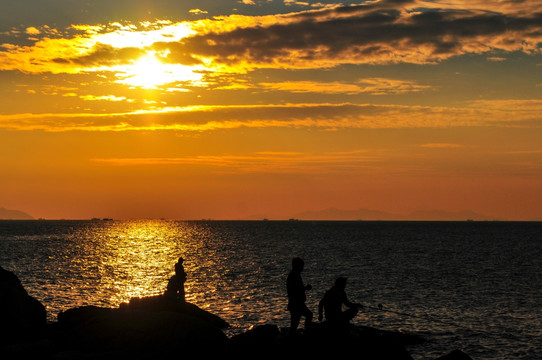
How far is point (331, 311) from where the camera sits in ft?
60.8

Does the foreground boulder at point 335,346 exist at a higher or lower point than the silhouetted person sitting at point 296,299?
lower

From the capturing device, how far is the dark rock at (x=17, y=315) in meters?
23.2

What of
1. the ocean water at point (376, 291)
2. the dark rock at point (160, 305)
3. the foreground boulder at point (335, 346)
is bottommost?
the ocean water at point (376, 291)

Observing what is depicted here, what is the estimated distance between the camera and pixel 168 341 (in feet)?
65.3

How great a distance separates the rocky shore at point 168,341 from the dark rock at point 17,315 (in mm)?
35

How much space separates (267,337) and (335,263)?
6127cm

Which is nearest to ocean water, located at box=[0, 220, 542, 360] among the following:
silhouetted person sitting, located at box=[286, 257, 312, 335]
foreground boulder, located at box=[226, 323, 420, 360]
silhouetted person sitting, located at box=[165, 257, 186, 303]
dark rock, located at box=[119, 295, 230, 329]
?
dark rock, located at box=[119, 295, 230, 329]

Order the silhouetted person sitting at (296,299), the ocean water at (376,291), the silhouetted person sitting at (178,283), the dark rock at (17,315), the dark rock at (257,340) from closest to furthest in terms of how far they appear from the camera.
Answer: the silhouetted person sitting at (296,299) < the dark rock at (257,340) < the dark rock at (17,315) < the silhouetted person sitting at (178,283) < the ocean water at (376,291)

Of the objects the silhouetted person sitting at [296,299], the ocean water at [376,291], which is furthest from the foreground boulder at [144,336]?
the ocean water at [376,291]

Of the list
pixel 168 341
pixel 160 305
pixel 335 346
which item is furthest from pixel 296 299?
pixel 160 305

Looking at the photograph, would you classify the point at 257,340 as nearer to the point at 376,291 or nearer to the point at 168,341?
the point at 168,341

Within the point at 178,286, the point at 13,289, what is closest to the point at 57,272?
the point at 178,286

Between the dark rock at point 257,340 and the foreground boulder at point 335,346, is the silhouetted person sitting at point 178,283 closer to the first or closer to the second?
the dark rock at point 257,340

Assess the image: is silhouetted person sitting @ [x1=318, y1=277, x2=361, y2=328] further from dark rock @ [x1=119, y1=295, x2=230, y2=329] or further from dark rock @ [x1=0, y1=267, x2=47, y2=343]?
dark rock @ [x1=119, y1=295, x2=230, y2=329]
